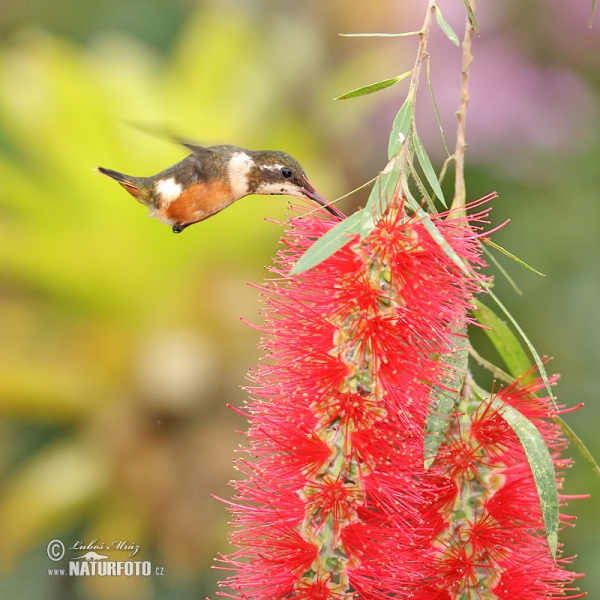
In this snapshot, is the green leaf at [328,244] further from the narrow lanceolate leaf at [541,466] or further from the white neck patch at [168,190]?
the white neck patch at [168,190]

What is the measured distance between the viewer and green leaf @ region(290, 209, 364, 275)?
1.95ft

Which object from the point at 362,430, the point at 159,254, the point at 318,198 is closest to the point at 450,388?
the point at 362,430

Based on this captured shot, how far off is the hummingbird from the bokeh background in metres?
1.22

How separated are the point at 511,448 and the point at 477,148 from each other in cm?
140

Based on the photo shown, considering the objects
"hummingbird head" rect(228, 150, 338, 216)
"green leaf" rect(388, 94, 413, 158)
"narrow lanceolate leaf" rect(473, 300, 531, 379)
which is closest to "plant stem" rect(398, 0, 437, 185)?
"green leaf" rect(388, 94, 413, 158)

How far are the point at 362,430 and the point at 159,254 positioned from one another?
1784mm

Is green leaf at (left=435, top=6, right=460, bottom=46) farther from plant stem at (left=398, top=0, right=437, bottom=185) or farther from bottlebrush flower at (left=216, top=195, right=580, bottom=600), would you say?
bottlebrush flower at (left=216, top=195, right=580, bottom=600)

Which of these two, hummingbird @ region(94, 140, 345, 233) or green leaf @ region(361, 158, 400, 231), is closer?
green leaf @ region(361, 158, 400, 231)

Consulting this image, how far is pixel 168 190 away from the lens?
3.10ft

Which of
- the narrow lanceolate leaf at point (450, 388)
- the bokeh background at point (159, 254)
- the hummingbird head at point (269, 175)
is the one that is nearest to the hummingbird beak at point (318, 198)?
the hummingbird head at point (269, 175)

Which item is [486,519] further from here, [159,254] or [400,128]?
[159,254]

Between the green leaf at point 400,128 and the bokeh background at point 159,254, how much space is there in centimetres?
143

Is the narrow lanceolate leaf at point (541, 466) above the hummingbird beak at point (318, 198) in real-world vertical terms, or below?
below

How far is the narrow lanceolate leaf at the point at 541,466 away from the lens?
684 millimetres
